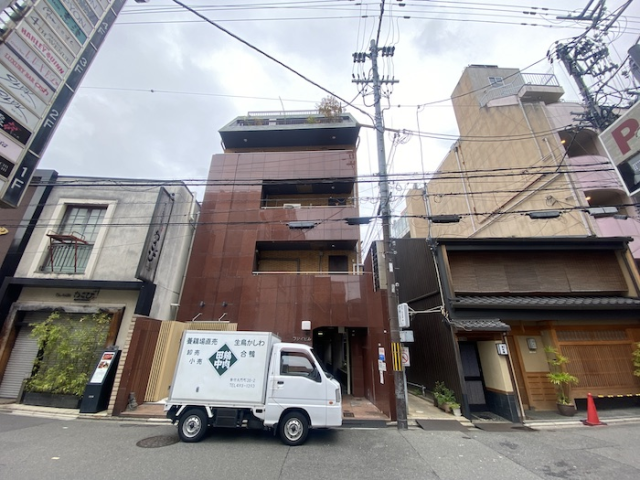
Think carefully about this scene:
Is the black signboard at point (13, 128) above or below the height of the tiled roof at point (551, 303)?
above

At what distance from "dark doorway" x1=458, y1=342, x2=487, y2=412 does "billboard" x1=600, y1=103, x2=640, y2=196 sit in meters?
7.25

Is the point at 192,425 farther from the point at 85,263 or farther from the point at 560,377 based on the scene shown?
the point at 560,377

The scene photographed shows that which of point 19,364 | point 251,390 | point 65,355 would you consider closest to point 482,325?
point 251,390

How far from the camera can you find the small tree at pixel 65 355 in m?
8.86

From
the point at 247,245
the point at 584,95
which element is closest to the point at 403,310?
the point at 247,245

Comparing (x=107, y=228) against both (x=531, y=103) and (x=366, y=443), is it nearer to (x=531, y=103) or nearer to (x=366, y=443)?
(x=366, y=443)

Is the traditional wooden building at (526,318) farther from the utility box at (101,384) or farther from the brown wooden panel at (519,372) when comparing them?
the utility box at (101,384)

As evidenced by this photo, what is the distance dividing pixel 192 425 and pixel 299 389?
9.14ft

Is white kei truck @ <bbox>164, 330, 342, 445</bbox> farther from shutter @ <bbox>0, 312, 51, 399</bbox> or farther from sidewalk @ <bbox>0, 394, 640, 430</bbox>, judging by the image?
shutter @ <bbox>0, 312, 51, 399</bbox>

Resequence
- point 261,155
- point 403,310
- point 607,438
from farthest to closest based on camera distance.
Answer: point 261,155 < point 403,310 < point 607,438

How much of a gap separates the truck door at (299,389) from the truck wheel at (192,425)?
1.68m

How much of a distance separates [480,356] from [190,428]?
10.3 meters

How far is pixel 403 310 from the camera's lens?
8.66 m

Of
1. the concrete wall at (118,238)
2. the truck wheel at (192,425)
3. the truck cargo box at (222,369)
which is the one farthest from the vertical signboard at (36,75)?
the truck wheel at (192,425)
